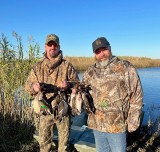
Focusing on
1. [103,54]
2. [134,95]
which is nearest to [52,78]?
[103,54]

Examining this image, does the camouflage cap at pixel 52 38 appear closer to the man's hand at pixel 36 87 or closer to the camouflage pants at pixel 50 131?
the man's hand at pixel 36 87

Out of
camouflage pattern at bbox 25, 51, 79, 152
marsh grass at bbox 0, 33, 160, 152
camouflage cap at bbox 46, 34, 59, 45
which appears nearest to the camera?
camouflage cap at bbox 46, 34, 59, 45

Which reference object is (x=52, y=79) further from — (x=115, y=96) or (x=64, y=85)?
(x=115, y=96)

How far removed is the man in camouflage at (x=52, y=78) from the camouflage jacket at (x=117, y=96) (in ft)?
3.12

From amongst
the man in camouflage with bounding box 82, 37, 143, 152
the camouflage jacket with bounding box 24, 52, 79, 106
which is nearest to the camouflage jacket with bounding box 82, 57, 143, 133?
the man in camouflage with bounding box 82, 37, 143, 152

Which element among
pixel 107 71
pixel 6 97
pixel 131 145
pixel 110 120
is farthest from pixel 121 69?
pixel 6 97

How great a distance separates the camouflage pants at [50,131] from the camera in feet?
14.6

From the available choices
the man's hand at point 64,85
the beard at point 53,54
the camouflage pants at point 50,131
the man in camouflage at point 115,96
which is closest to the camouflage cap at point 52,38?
A: the beard at point 53,54

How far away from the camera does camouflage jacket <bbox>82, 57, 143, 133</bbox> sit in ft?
10.5

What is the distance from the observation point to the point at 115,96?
10.6 ft

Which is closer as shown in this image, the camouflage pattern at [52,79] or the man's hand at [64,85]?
the man's hand at [64,85]

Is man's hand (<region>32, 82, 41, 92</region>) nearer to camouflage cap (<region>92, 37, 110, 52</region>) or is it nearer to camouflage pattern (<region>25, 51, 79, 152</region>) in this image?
camouflage pattern (<region>25, 51, 79, 152</region>)

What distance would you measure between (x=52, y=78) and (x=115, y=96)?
4.73 feet

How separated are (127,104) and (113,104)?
0.17 m
